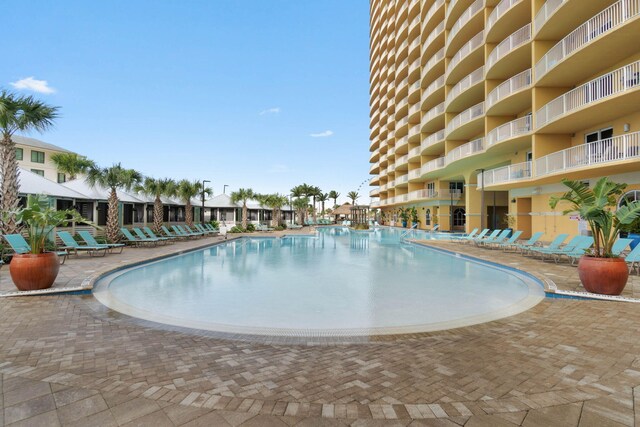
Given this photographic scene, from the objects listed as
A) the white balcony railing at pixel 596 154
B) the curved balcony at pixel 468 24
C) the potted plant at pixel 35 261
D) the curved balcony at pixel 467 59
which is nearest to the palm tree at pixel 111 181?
the potted plant at pixel 35 261

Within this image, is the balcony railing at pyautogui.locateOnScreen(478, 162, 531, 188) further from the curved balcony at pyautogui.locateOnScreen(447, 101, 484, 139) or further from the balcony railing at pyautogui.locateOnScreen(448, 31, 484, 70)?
the balcony railing at pyautogui.locateOnScreen(448, 31, 484, 70)

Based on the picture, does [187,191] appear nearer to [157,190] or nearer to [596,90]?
[157,190]

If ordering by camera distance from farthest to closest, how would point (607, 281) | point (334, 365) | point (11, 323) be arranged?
1. point (607, 281)
2. point (11, 323)
3. point (334, 365)

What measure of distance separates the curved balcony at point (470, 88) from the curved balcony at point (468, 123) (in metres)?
1.23

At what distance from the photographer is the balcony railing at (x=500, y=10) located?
19103 mm

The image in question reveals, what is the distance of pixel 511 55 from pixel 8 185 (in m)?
25.6

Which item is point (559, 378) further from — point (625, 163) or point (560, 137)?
point (560, 137)

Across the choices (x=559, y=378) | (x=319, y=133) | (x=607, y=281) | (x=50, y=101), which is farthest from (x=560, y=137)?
(x=319, y=133)

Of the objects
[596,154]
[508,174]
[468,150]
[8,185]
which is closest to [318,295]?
[8,185]

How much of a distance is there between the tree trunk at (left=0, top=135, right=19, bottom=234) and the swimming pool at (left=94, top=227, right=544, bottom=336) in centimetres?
481

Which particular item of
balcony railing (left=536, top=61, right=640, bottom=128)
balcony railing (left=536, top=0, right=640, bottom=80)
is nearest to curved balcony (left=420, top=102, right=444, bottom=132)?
balcony railing (left=536, top=0, right=640, bottom=80)

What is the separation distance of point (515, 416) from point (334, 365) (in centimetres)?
175

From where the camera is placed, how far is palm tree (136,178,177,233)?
22.7 metres

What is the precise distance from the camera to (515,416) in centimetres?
257
